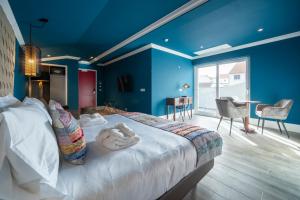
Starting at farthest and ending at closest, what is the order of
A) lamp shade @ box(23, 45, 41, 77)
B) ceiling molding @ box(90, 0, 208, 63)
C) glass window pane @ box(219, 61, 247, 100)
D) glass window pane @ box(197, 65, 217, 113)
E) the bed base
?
1. glass window pane @ box(197, 65, 217, 113)
2. glass window pane @ box(219, 61, 247, 100)
3. lamp shade @ box(23, 45, 41, 77)
4. ceiling molding @ box(90, 0, 208, 63)
5. the bed base

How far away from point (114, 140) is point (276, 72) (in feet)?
15.8

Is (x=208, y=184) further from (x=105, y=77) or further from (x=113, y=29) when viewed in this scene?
(x=105, y=77)

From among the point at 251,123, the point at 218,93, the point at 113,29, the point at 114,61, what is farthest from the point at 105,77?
the point at 251,123

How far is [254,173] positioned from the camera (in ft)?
5.90

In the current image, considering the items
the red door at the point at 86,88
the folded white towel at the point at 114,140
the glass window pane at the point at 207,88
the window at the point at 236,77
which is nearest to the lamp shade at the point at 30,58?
the folded white towel at the point at 114,140

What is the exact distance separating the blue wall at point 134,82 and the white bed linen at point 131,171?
3325mm

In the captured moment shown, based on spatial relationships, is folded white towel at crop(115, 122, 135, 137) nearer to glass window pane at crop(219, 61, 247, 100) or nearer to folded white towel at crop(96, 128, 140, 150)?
folded white towel at crop(96, 128, 140, 150)

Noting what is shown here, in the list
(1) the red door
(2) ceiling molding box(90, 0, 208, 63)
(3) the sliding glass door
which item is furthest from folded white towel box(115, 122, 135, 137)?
(1) the red door

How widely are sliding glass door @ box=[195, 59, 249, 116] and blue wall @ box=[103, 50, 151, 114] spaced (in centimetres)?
250

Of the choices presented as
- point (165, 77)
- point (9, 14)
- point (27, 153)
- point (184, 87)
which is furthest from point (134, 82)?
point (27, 153)

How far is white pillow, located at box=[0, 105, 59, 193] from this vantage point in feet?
1.88

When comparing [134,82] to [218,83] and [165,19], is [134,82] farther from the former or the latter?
[218,83]

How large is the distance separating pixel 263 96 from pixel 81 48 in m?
5.82


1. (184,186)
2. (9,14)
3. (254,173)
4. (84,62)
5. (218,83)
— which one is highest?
(84,62)
